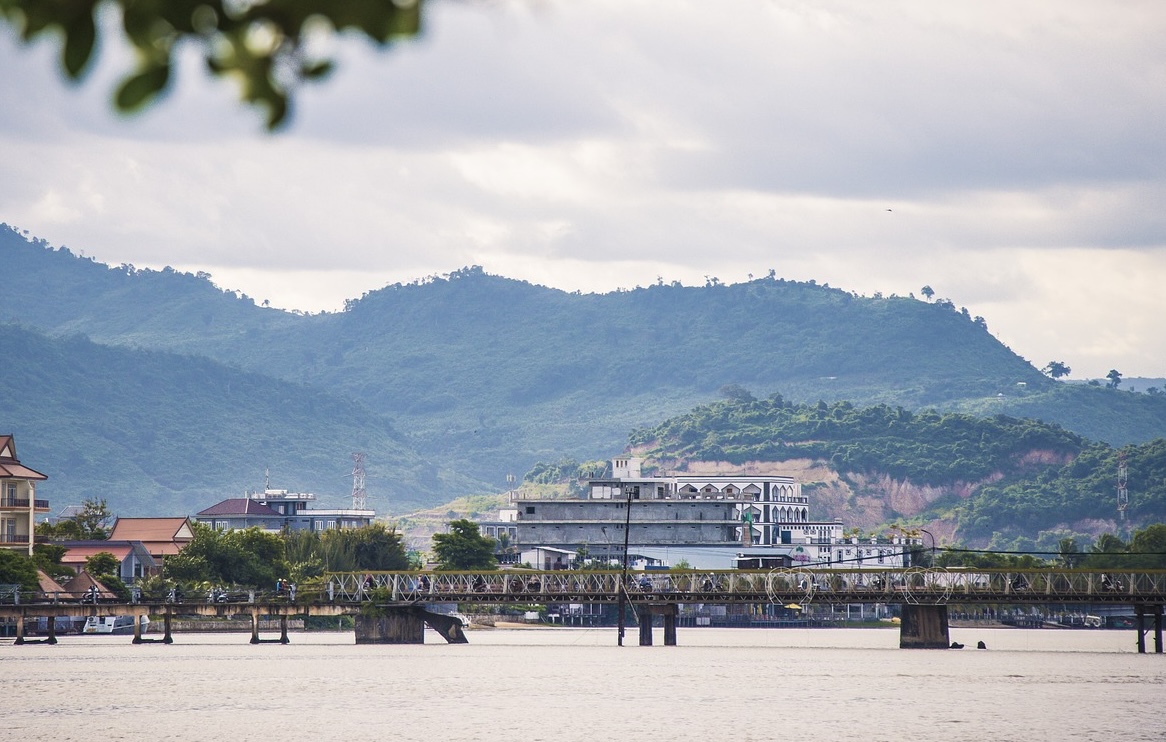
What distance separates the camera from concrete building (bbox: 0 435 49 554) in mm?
113625

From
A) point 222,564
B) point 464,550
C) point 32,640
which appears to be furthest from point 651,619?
point 464,550

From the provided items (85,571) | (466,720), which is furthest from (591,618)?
(466,720)

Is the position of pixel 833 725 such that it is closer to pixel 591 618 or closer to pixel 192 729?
pixel 192 729

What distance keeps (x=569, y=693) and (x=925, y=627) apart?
127 ft

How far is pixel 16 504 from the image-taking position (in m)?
115

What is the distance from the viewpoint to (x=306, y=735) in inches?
2082

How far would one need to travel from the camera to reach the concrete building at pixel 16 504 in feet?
373

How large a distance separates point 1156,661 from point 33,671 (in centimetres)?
5687

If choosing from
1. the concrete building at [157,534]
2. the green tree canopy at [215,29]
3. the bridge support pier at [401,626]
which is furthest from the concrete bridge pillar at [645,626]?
the green tree canopy at [215,29]

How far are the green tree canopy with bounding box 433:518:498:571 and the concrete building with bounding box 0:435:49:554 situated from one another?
40.8m

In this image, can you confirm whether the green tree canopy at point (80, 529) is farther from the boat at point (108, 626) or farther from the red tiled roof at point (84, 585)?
the red tiled roof at point (84, 585)

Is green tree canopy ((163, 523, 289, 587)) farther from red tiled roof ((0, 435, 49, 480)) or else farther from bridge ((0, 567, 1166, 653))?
bridge ((0, 567, 1166, 653))

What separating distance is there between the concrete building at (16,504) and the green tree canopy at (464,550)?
40848mm

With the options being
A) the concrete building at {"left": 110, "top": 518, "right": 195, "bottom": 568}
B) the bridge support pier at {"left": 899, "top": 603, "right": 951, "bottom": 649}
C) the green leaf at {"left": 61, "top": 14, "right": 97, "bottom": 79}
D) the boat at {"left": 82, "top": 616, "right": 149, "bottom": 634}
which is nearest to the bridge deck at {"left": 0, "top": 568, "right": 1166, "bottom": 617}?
the bridge support pier at {"left": 899, "top": 603, "right": 951, "bottom": 649}
